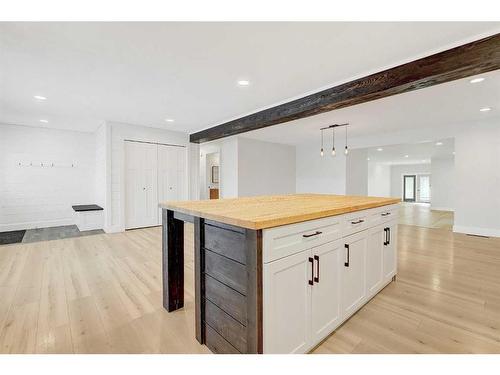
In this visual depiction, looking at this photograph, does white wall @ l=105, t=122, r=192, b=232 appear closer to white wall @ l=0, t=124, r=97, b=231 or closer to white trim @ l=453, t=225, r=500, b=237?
white wall @ l=0, t=124, r=97, b=231

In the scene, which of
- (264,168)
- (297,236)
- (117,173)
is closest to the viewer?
(297,236)

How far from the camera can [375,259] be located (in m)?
2.21

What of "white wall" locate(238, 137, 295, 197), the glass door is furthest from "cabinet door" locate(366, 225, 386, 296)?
the glass door

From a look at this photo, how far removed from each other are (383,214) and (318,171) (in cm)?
550

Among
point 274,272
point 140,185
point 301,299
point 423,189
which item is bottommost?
point 301,299

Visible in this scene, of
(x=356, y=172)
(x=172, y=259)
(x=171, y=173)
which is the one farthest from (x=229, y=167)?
(x=172, y=259)

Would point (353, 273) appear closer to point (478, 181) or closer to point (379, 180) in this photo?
point (478, 181)

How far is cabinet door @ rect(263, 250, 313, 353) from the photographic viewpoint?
1250mm

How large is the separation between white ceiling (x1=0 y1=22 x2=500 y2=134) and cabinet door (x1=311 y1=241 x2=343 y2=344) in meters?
1.82

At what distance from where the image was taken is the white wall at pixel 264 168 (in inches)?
265

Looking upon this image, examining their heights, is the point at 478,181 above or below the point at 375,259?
above

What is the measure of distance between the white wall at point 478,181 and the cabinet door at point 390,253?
3.98 metres

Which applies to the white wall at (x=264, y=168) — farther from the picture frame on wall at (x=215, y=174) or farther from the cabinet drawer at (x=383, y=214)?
the cabinet drawer at (x=383, y=214)
